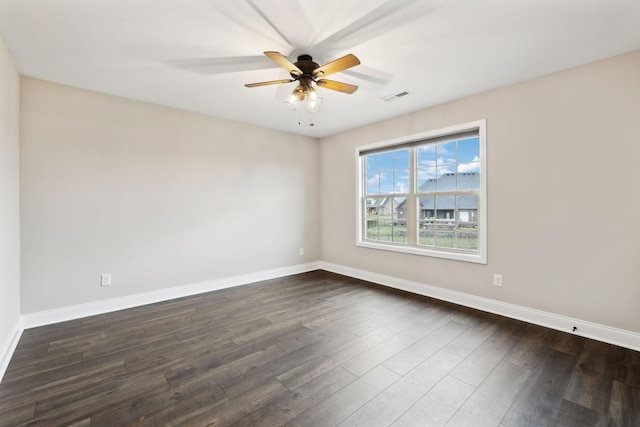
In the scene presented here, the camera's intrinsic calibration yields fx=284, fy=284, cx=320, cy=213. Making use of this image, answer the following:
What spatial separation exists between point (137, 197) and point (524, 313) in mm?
4627

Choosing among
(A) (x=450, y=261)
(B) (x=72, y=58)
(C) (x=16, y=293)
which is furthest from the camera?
(A) (x=450, y=261)

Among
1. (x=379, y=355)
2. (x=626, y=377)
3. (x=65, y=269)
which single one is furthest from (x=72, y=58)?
(x=626, y=377)

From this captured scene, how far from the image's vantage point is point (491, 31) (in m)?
2.15

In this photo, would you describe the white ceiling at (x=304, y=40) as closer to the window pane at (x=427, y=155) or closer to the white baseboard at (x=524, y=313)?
the window pane at (x=427, y=155)

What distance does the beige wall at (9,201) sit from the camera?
7.24ft

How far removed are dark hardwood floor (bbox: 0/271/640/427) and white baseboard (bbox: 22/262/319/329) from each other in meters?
0.16

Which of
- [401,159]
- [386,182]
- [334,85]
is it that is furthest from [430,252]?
[334,85]

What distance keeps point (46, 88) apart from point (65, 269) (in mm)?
1917

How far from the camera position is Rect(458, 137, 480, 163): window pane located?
3484mm

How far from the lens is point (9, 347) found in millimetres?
2340

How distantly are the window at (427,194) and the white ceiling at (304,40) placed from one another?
75cm

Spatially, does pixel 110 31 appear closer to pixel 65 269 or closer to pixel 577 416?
pixel 65 269

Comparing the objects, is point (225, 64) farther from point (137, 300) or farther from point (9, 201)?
point (137, 300)

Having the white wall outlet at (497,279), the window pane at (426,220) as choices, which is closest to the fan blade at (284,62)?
the window pane at (426,220)
